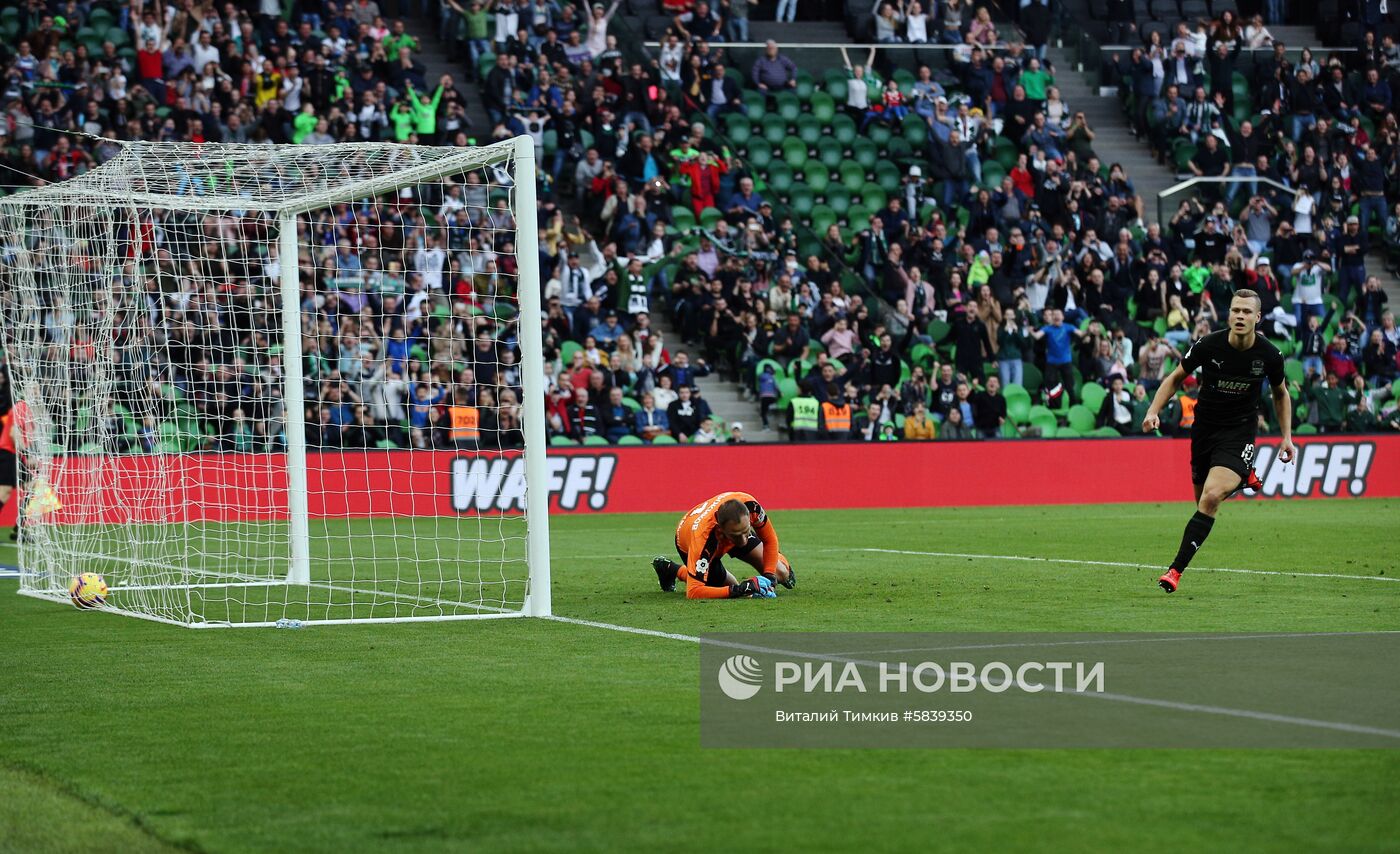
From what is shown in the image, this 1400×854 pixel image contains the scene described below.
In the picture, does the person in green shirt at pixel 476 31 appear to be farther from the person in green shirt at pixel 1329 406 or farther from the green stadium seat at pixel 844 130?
the person in green shirt at pixel 1329 406

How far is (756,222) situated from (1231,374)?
56.9 ft

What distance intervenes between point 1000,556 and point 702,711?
9772 millimetres

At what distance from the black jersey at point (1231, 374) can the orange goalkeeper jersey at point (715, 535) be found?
3.26 meters

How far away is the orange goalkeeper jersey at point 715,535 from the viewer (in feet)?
41.6

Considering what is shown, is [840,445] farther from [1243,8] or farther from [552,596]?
[1243,8]

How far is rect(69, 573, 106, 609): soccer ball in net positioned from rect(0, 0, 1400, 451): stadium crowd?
9.03m

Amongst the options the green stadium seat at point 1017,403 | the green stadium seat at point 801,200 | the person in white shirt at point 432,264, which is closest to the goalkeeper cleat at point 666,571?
the person in white shirt at point 432,264

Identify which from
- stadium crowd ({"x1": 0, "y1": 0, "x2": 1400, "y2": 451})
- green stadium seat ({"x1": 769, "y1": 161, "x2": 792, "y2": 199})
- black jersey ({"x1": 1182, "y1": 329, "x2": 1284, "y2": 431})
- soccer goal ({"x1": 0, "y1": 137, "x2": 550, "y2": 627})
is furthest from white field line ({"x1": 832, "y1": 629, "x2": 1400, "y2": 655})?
green stadium seat ({"x1": 769, "y1": 161, "x2": 792, "y2": 199})

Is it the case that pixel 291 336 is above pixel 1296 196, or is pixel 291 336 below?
below

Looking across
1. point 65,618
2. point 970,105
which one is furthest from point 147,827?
point 970,105

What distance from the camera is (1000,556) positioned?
17.1m

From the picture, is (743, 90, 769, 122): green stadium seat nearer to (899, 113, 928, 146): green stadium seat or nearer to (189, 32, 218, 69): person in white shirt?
(899, 113, 928, 146): green stadium seat

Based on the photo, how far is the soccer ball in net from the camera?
13.3 meters

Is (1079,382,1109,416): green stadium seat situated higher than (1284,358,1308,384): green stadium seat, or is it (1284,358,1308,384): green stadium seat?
(1284,358,1308,384): green stadium seat
